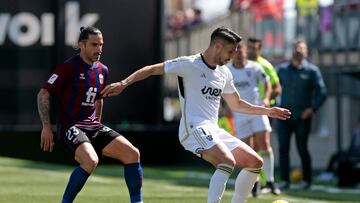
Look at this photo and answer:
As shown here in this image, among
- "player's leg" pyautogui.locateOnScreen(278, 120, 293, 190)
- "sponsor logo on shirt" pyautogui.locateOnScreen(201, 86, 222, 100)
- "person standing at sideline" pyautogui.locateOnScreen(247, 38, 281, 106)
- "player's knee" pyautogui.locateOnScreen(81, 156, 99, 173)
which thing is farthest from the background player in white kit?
"player's knee" pyautogui.locateOnScreen(81, 156, 99, 173)

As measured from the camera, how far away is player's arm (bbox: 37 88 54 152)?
442 inches

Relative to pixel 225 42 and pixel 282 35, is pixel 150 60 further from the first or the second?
Answer: pixel 225 42

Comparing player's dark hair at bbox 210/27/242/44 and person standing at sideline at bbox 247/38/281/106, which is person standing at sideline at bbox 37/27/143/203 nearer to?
player's dark hair at bbox 210/27/242/44

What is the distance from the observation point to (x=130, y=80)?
36.5ft

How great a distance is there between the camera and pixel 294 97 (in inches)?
715

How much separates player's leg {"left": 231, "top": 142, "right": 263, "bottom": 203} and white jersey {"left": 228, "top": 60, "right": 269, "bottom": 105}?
4206mm

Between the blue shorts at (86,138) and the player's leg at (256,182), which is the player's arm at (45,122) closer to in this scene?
the blue shorts at (86,138)

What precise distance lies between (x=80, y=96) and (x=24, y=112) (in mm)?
12244

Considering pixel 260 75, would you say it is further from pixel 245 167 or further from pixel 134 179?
pixel 134 179

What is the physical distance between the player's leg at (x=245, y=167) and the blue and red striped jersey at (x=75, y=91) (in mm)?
1550

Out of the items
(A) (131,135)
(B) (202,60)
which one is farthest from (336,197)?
(A) (131,135)

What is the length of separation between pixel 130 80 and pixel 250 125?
5.44m

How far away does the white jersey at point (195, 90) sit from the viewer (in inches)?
456

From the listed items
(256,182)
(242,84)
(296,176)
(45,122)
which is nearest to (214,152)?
(45,122)
